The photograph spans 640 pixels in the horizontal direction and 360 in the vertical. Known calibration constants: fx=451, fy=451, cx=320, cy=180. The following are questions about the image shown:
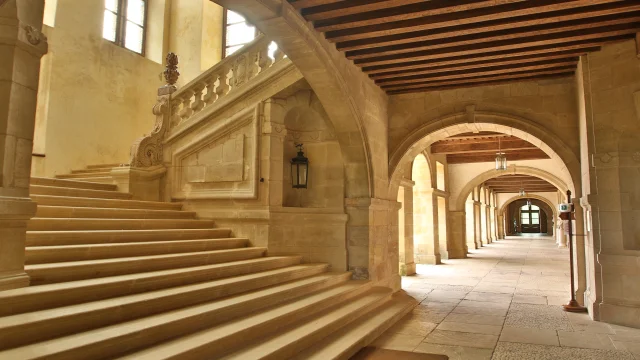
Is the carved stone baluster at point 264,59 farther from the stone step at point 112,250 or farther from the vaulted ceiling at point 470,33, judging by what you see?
the stone step at point 112,250

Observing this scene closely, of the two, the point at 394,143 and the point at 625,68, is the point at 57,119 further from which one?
the point at 625,68

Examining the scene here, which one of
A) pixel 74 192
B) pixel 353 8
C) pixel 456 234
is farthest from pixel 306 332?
pixel 456 234

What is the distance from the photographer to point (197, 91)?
21.9 ft

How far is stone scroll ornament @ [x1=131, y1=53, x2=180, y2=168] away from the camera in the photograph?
20.7 ft

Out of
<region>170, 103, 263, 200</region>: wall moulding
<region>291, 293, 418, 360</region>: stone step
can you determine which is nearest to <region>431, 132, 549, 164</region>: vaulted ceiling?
<region>170, 103, 263, 200</region>: wall moulding

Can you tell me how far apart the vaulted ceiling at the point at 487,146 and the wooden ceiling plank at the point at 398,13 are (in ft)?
21.2

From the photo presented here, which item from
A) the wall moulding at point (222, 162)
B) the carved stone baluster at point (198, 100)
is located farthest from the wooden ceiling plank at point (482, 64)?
the carved stone baluster at point (198, 100)

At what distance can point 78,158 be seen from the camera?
815cm

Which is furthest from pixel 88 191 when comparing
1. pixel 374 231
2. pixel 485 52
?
pixel 485 52

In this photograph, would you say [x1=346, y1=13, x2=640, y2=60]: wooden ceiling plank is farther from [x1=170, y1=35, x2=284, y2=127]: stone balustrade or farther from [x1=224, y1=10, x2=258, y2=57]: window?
[x1=224, y1=10, x2=258, y2=57]: window

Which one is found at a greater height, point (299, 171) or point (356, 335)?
point (299, 171)

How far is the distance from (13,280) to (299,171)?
3.83 m

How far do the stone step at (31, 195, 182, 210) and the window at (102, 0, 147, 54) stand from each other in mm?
4868

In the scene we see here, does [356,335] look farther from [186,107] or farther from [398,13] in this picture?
[186,107]
